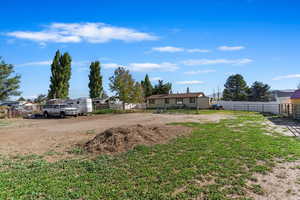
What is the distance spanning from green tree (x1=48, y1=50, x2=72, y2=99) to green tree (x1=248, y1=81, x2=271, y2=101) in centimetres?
4061

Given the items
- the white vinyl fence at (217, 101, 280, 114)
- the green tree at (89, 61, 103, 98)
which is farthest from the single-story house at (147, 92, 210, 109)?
the green tree at (89, 61, 103, 98)

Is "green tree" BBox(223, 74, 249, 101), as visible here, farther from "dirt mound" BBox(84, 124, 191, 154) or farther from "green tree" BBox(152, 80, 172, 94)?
"dirt mound" BBox(84, 124, 191, 154)

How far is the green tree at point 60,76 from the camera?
1374 inches

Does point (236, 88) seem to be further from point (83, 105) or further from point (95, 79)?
point (83, 105)

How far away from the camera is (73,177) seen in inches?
177

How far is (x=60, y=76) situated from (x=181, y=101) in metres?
22.3

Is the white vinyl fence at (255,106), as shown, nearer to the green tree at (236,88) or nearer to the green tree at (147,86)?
the green tree at (236,88)

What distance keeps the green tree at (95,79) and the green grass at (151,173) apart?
34.6 m

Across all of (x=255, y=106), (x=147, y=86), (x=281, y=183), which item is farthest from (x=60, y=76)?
(x=281, y=183)

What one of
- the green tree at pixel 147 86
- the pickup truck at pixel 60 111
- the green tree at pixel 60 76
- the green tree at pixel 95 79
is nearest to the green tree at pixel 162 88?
the green tree at pixel 147 86

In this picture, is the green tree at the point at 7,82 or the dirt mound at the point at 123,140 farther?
the green tree at the point at 7,82

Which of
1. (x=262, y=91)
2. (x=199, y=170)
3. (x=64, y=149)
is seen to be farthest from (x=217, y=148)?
(x=262, y=91)

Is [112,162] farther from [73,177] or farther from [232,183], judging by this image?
[232,183]

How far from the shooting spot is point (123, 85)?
33.8m
